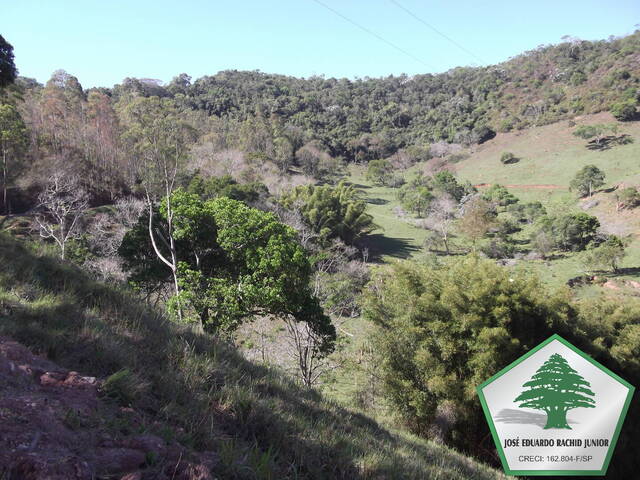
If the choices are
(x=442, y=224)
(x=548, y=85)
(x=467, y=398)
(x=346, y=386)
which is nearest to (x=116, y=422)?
(x=467, y=398)

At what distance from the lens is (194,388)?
9.78 feet

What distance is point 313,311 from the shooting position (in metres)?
10.7

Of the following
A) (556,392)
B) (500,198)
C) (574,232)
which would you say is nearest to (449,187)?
(500,198)

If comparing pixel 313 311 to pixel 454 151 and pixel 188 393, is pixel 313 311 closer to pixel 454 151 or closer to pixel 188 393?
pixel 188 393

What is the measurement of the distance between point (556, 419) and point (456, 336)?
13.9ft

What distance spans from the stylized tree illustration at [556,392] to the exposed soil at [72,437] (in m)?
4.15

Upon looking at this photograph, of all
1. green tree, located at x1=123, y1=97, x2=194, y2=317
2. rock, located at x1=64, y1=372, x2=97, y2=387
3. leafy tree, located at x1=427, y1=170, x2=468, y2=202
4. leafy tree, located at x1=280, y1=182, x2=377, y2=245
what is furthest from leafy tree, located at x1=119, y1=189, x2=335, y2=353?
leafy tree, located at x1=427, y1=170, x2=468, y2=202

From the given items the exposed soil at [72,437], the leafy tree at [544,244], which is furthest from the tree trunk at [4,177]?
the leafy tree at [544,244]

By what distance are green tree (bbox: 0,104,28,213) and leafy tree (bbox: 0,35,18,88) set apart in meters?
13.8

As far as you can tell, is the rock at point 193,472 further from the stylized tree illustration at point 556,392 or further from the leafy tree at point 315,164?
the leafy tree at point 315,164

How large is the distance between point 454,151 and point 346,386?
69.1 metres

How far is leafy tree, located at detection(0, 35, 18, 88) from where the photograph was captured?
998 centimetres

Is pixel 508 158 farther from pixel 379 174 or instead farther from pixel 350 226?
pixel 350 226

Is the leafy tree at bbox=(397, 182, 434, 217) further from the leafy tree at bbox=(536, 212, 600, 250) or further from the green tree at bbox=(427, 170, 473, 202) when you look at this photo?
the leafy tree at bbox=(536, 212, 600, 250)
